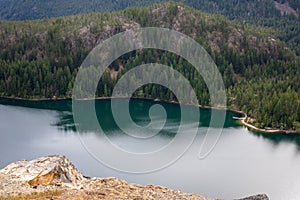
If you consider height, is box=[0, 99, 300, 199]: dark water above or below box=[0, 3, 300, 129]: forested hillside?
below

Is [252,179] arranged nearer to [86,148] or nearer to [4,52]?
[86,148]

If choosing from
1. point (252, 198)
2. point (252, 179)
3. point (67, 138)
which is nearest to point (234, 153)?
point (252, 179)

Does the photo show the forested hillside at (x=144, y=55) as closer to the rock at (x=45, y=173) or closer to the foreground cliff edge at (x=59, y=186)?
the foreground cliff edge at (x=59, y=186)

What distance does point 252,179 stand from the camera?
64.1 m

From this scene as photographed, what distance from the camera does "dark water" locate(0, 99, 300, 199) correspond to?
61.9 metres

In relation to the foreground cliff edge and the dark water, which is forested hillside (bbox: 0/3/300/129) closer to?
the dark water

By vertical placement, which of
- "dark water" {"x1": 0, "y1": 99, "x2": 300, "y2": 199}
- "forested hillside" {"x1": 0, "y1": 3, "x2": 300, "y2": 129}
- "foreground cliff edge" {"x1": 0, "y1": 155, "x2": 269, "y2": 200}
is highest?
"forested hillside" {"x1": 0, "y1": 3, "x2": 300, "y2": 129}

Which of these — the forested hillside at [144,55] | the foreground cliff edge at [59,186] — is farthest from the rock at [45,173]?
the forested hillside at [144,55]

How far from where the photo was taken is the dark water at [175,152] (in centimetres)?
6194

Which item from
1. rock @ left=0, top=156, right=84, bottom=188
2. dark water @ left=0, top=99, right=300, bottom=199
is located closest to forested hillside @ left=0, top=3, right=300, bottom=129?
dark water @ left=0, top=99, right=300, bottom=199

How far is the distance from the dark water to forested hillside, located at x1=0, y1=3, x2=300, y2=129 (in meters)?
21.5

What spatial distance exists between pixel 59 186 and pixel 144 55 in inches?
5034

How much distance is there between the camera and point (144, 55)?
15738 cm

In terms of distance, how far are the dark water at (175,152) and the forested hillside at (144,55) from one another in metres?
21.5
